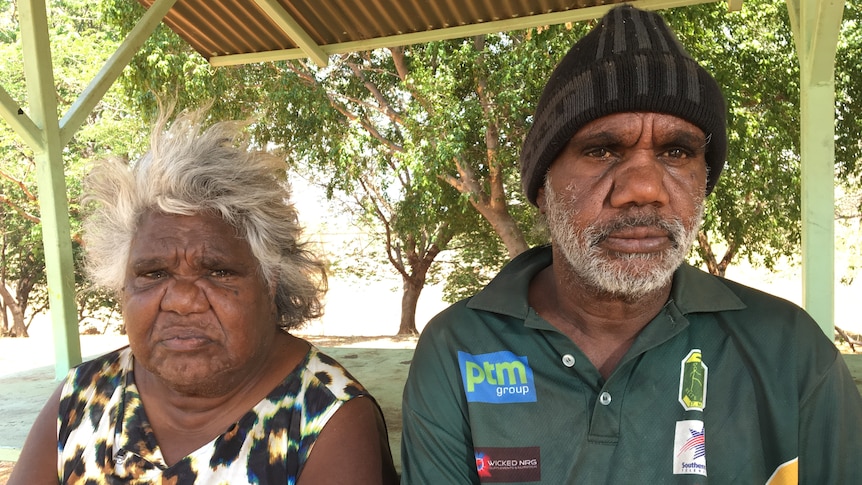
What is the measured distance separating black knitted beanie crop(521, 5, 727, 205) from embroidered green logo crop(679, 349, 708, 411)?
0.52m

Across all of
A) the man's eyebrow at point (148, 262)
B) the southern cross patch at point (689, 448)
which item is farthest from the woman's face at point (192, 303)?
the southern cross patch at point (689, 448)

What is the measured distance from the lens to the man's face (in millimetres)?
1521

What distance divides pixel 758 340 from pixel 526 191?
0.72m

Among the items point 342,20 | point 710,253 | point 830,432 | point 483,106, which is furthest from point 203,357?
point 710,253

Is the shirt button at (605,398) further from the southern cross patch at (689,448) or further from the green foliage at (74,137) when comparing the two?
the green foliage at (74,137)

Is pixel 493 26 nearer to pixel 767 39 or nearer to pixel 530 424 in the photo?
pixel 530 424

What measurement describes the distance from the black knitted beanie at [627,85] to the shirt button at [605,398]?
610mm

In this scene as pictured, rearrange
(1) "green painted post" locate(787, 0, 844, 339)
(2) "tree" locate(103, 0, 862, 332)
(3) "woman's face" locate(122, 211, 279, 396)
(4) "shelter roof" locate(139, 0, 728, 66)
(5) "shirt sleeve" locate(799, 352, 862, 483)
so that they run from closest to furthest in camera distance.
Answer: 1. (5) "shirt sleeve" locate(799, 352, 862, 483)
2. (3) "woman's face" locate(122, 211, 279, 396)
3. (1) "green painted post" locate(787, 0, 844, 339)
4. (4) "shelter roof" locate(139, 0, 728, 66)
5. (2) "tree" locate(103, 0, 862, 332)

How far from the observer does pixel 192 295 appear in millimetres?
1688

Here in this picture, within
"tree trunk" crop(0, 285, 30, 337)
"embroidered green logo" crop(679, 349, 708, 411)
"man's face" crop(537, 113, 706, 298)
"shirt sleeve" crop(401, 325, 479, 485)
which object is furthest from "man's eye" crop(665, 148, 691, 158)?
"tree trunk" crop(0, 285, 30, 337)

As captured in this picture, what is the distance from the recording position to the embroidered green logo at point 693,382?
1.47 metres

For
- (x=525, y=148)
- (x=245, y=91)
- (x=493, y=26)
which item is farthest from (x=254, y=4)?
(x=245, y=91)

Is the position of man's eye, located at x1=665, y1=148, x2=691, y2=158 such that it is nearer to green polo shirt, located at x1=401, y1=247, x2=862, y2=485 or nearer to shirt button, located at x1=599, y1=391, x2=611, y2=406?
green polo shirt, located at x1=401, y1=247, x2=862, y2=485

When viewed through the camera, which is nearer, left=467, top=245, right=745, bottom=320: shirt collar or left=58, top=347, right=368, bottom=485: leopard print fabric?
left=467, top=245, right=745, bottom=320: shirt collar
